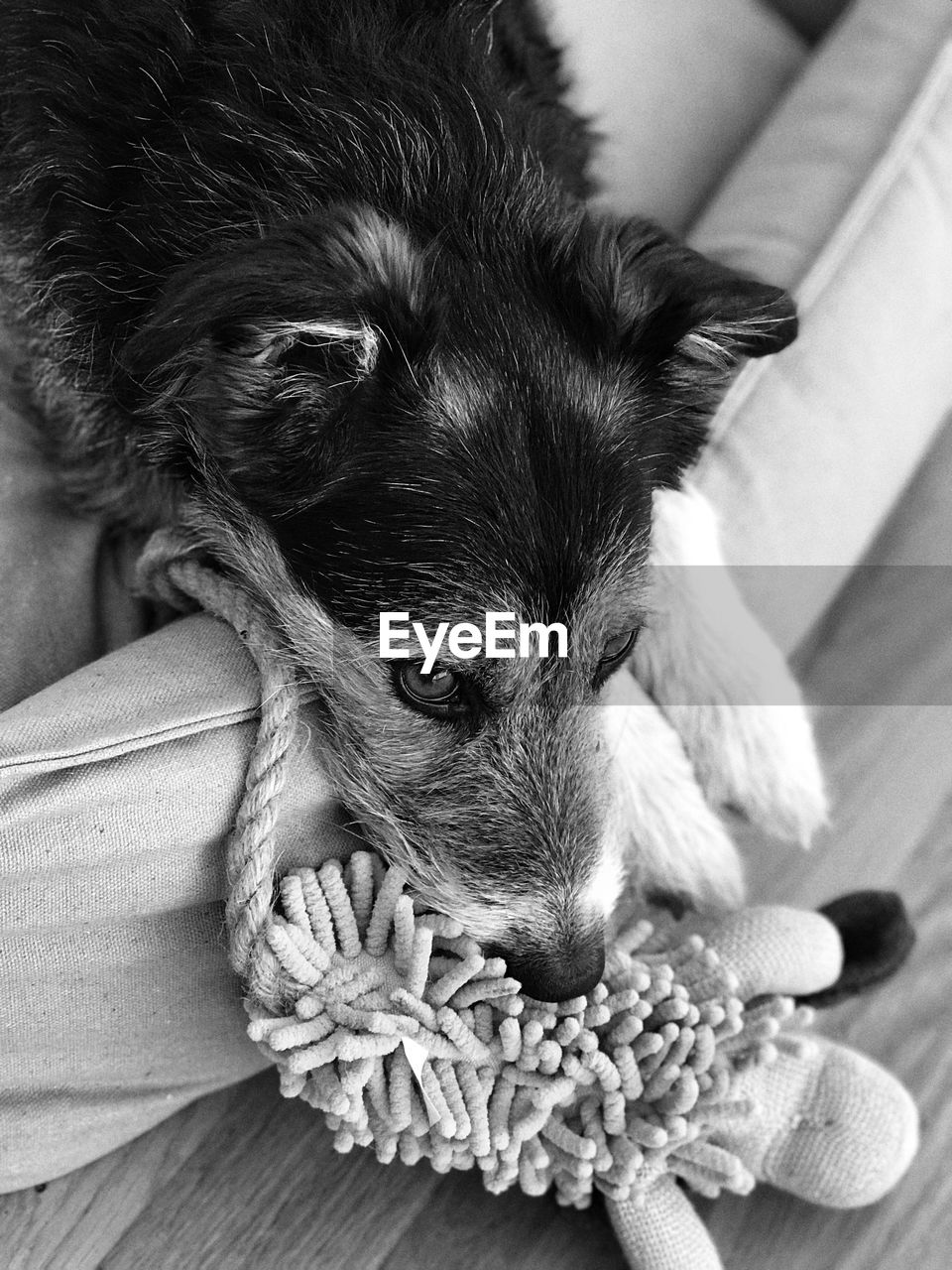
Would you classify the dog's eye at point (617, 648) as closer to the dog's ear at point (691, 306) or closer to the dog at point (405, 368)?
the dog at point (405, 368)

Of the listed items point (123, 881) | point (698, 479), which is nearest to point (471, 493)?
point (123, 881)

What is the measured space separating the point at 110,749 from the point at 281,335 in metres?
0.52

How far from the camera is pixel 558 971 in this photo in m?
1.42

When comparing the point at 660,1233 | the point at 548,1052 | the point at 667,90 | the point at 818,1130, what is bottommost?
the point at 660,1233

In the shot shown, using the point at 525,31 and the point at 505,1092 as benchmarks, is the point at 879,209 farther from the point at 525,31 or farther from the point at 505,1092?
the point at 505,1092

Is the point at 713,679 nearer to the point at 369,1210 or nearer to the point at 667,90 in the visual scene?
the point at 369,1210

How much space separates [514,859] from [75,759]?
55 centimetres

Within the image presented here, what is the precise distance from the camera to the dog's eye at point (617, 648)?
151cm

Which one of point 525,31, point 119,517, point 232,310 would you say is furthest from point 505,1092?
point 525,31

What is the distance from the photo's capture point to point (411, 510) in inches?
53.6

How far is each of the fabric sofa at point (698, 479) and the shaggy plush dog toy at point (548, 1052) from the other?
10 centimetres

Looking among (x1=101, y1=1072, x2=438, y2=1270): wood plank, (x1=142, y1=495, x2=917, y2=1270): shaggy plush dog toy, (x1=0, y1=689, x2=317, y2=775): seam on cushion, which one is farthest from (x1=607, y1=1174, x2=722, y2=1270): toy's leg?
(x1=0, y1=689, x2=317, y2=775): seam on cushion
